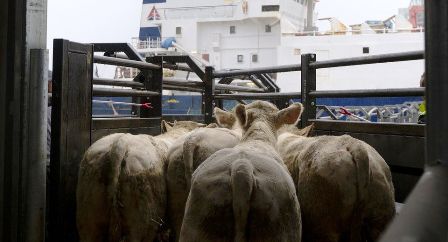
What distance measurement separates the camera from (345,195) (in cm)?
347

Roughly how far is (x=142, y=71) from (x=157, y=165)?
8.72ft

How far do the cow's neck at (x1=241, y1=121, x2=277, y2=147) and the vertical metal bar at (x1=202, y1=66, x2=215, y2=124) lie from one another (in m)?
3.31

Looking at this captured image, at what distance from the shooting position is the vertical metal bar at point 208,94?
25.6 feet

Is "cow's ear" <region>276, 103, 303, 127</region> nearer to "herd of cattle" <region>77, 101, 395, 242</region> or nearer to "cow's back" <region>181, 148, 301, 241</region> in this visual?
"herd of cattle" <region>77, 101, 395, 242</region>

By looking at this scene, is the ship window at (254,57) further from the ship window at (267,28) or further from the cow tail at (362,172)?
the cow tail at (362,172)

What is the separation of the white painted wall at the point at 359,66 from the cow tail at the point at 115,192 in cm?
2331

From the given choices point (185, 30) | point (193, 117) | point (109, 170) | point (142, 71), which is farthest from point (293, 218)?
point (185, 30)

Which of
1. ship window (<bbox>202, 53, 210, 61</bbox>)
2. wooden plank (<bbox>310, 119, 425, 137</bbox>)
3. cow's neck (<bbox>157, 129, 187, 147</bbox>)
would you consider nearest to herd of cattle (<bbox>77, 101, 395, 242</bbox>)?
cow's neck (<bbox>157, 129, 187, 147</bbox>)

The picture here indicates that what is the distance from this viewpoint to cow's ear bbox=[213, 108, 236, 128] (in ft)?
17.4

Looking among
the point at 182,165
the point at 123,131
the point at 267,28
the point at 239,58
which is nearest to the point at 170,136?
the point at 123,131

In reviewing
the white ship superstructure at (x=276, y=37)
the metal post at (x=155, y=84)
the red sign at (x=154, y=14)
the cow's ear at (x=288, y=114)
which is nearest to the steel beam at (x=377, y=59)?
the cow's ear at (x=288, y=114)

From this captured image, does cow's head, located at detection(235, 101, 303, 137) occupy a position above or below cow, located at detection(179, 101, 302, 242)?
above

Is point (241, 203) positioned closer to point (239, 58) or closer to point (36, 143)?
point (36, 143)

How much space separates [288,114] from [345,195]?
5.03 ft
